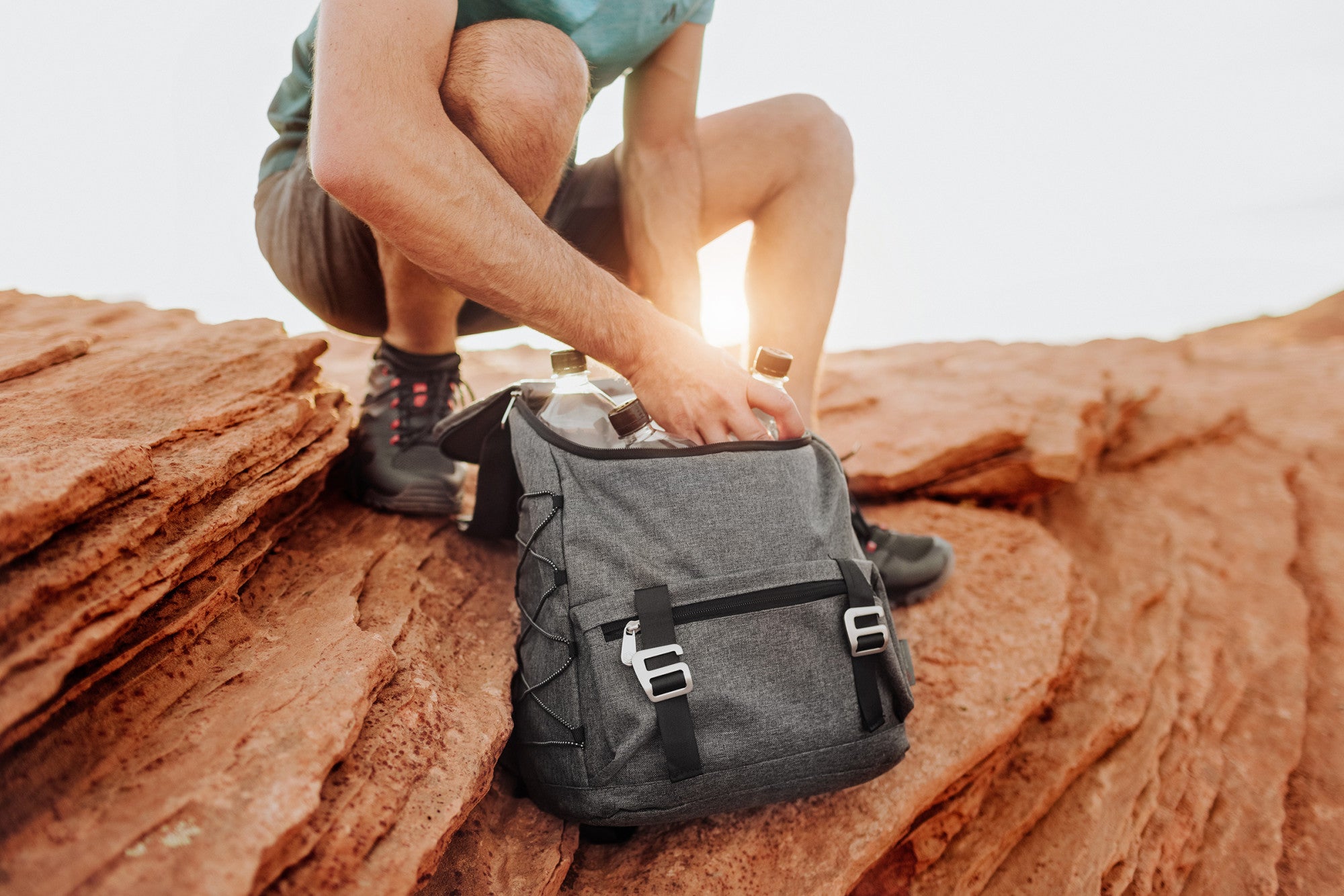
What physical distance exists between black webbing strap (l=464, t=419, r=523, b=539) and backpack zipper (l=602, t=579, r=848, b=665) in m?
0.58

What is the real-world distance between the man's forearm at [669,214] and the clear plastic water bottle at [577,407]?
0.75 meters

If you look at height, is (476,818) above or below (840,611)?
below

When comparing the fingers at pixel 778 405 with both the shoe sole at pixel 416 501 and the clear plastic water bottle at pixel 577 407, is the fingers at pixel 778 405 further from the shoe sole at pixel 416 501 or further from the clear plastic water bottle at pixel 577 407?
the shoe sole at pixel 416 501

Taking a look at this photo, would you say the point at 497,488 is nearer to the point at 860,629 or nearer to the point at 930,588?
the point at 860,629

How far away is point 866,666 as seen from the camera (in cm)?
141

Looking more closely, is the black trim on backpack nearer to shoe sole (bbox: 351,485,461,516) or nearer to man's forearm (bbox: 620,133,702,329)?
shoe sole (bbox: 351,485,461,516)

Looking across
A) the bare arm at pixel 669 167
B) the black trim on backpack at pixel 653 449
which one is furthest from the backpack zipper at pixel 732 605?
the bare arm at pixel 669 167

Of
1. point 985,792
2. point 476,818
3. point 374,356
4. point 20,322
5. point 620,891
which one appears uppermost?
point 20,322

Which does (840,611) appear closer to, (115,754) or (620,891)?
(620,891)

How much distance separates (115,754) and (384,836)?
0.41 metres

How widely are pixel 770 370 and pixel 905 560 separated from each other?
0.79m

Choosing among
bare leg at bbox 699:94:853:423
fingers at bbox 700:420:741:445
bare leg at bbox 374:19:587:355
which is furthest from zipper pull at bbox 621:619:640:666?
bare leg at bbox 699:94:853:423

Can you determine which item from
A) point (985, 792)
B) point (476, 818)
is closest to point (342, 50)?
point (476, 818)

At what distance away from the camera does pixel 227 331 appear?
2.18m
